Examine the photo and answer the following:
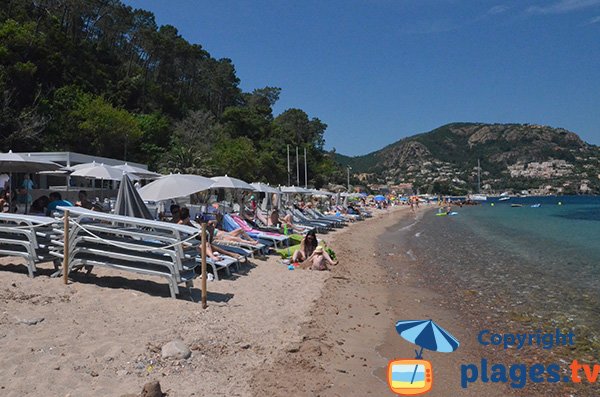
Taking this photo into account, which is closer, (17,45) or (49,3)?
(17,45)

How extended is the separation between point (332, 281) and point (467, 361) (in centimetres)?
397

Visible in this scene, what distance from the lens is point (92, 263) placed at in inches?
254

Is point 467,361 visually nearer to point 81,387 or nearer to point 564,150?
point 81,387

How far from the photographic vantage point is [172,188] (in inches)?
338

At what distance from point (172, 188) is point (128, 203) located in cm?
85

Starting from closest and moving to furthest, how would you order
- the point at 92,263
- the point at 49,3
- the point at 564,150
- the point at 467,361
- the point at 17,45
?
the point at 467,361 < the point at 92,263 < the point at 17,45 < the point at 49,3 < the point at 564,150

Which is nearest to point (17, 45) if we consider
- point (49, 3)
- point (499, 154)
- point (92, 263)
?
point (49, 3)

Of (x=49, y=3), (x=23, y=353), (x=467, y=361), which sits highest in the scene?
(x=49, y=3)

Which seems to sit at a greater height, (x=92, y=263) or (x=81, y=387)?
(x=92, y=263)

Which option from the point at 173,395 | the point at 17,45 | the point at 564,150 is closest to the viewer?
the point at 173,395

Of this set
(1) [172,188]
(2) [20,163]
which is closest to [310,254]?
(1) [172,188]

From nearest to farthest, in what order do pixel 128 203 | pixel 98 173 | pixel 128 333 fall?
1. pixel 128 333
2. pixel 128 203
3. pixel 98 173

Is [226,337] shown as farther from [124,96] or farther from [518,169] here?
[518,169]

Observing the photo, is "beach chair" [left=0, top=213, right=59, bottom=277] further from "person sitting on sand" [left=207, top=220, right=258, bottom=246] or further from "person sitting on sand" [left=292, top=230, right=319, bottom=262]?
"person sitting on sand" [left=292, top=230, right=319, bottom=262]
